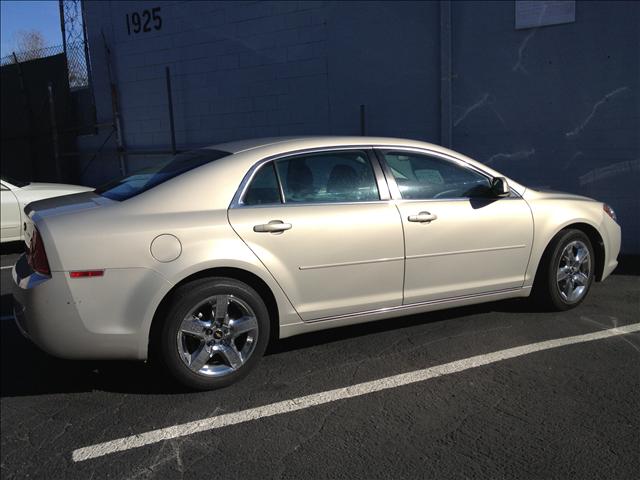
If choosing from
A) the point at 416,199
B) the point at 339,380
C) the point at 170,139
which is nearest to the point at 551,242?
the point at 416,199

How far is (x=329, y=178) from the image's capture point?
13.2ft

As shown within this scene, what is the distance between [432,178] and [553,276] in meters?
1.36

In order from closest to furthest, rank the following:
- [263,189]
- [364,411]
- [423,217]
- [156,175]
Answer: [364,411] → [263,189] → [156,175] → [423,217]

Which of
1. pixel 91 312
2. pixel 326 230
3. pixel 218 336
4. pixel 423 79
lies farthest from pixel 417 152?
pixel 423 79

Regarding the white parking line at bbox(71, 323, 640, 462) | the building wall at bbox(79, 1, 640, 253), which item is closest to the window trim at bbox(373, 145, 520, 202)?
the white parking line at bbox(71, 323, 640, 462)

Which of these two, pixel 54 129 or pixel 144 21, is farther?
pixel 54 129

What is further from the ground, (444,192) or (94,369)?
(444,192)

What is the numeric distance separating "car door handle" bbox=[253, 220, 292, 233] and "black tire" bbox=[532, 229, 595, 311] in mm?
2293

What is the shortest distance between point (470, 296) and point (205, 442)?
7.61 feet

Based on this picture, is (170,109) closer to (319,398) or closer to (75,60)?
(75,60)

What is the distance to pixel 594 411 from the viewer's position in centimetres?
322

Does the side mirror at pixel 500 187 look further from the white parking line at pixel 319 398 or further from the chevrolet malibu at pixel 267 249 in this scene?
the white parking line at pixel 319 398

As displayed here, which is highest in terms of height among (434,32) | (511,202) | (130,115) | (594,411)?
(434,32)

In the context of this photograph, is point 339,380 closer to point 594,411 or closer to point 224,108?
point 594,411
